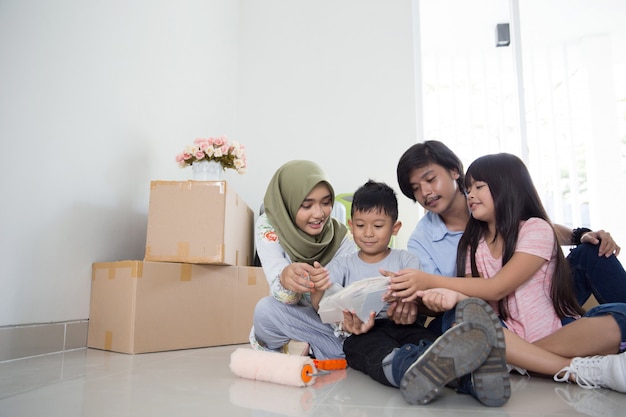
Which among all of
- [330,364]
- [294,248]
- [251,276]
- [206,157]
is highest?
[206,157]

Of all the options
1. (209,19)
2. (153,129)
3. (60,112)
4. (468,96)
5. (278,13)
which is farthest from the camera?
(468,96)

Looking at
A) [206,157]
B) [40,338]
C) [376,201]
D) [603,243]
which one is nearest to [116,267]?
[40,338]

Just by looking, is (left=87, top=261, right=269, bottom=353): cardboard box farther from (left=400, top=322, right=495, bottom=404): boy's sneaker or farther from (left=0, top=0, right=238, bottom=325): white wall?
(left=400, top=322, right=495, bottom=404): boy's sneaker

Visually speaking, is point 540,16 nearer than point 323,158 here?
No

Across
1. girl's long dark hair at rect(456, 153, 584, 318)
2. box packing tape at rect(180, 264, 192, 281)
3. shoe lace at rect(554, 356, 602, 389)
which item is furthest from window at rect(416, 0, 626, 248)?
shoe lace at rect(554, 356, 602, 389)

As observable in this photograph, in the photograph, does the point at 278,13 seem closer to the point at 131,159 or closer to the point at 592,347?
the point at 131,159

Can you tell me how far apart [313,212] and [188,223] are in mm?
Result: 611

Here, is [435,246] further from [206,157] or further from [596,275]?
[206,157]

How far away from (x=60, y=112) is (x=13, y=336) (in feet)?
2.52

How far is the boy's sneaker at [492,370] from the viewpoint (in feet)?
2.80

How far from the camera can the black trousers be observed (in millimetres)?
1118

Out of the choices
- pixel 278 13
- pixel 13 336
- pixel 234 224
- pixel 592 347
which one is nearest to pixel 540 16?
pixel 278 13

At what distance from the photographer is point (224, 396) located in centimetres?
98

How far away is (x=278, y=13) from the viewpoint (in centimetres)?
362
